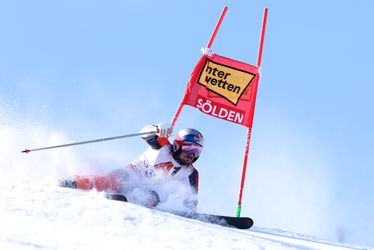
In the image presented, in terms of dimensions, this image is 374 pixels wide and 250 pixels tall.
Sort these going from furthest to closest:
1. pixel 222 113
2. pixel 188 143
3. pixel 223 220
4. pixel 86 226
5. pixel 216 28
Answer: pixel 216 28 < pixel 222 113 < pixel 188 143 < pixel 223 220 < pixel 86 226

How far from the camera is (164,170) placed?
879 cm

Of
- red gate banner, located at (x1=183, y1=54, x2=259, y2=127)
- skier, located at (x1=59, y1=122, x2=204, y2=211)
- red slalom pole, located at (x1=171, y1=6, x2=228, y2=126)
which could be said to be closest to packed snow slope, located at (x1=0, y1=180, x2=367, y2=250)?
skier, located at (x1=59, y1=122, x2=204, y2=211)

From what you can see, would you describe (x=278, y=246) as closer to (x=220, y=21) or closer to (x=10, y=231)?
(x=10, y=231)

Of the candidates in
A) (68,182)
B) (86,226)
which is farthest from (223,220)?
(86,226)

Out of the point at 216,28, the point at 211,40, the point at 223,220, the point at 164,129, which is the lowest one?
the point at 223,220

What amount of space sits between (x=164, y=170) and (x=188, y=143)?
1.73 ft

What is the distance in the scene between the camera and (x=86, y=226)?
504 centimetres

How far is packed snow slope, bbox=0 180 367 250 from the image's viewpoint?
4453 millimetres

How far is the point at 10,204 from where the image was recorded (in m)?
5.33

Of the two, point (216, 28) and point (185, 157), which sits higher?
point (216, 28)

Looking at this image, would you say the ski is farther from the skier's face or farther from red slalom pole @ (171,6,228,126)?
red slalom pole @ (171,6,228,126)

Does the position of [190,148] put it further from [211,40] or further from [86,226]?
[86,226]

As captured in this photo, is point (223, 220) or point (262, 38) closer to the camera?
point (223, 220)

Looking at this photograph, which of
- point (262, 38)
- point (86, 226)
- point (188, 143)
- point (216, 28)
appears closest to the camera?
point (86, 226)
